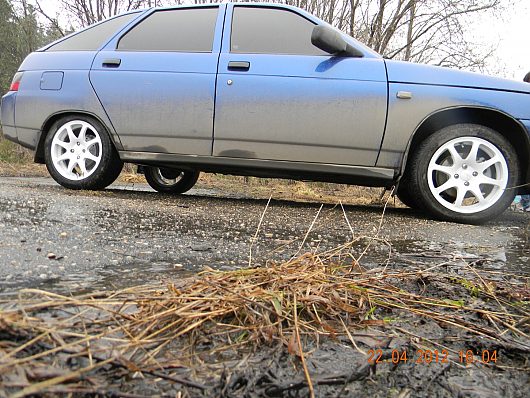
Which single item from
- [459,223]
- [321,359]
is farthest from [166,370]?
[459,223]

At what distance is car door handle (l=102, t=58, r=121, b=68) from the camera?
345 cm

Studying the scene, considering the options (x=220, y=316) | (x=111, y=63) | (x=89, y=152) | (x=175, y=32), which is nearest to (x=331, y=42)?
(x=175, y=32)

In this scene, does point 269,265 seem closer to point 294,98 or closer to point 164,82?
point 294,98

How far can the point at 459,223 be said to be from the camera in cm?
311

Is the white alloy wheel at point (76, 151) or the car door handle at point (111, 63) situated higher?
the car door handle at point (111, 63)

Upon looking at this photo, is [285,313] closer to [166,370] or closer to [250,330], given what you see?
[250,330]

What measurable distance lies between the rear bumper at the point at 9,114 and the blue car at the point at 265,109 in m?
0.02

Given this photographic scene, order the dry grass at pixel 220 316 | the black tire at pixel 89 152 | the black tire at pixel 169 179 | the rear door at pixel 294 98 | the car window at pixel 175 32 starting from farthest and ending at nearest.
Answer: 1. the black tire at pixel 169 179
2. the black tire at pixel 89 152
3. the car window at pixel 175 32
4. the rear door at pixel 294 98
5. the dry grass at pixel 220 316

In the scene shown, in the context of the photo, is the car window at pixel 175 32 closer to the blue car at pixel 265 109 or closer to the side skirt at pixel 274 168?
the blue car at pixel 265 109

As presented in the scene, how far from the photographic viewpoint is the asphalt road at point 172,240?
134 centimetres
